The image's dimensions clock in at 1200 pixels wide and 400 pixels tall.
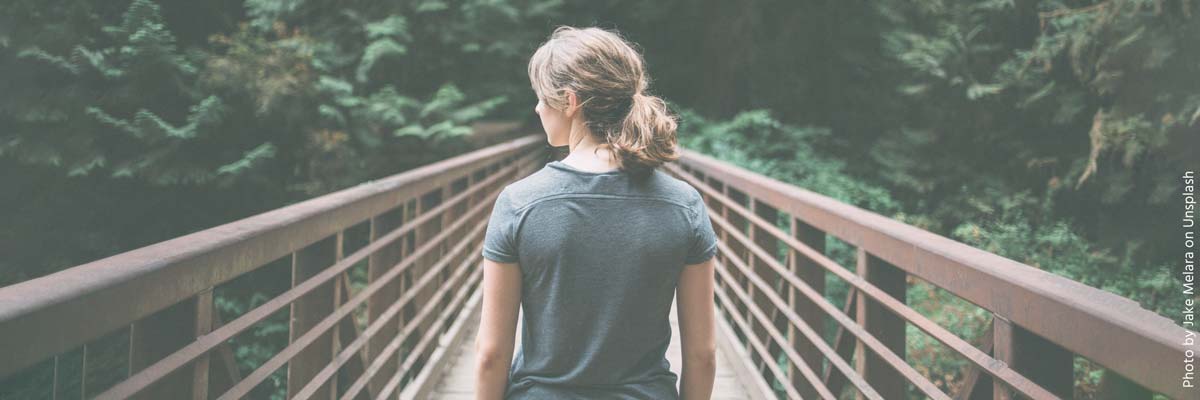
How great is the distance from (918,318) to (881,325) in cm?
46

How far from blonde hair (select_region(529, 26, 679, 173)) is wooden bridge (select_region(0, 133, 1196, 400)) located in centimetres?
45

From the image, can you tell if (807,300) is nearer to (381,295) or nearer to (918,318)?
(918,318)

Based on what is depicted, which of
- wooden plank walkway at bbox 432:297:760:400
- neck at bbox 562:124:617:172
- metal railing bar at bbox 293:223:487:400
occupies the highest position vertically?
neck at bbox 562:124:617:172

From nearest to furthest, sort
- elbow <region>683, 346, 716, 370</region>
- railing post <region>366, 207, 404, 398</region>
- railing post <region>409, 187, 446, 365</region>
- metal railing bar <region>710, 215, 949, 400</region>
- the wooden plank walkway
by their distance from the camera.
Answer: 1. elbow <region>683, 346, 716, 370</region>
2. metal railing bar <region>710, 215, 949, 400</region>
3. railing post <region>366, 207, 404, 398</region>
4. the wooden plank walkway
5. railing post <region>409, 187, 446, 365</region>

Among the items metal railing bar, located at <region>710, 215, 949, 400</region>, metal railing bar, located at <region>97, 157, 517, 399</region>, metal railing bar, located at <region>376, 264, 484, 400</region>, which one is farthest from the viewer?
metal railing bar, located at <region>376, 264, 484, 400</region>

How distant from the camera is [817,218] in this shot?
11.7ft

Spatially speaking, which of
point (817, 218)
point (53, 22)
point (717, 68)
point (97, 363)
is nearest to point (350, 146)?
point (53, 22)

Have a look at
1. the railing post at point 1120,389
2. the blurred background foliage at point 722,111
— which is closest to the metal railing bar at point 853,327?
the railing post at point 1120,389

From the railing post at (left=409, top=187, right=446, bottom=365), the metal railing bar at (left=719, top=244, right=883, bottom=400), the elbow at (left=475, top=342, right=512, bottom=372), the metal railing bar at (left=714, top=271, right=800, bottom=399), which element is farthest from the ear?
the railing post at (left=409, top=187, right=446, bottom=365)

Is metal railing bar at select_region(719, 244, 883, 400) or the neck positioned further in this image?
metal railing bar at select_region(719, 244, 883, 400)

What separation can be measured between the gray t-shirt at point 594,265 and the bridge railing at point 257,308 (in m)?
0.70

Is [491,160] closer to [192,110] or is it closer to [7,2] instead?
[192,110]

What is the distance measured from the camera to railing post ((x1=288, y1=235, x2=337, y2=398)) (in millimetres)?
2863

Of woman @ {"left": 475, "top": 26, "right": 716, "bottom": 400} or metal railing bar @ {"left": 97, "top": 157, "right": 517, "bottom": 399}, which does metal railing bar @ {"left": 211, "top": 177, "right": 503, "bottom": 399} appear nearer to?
metal railing bar @ {"left": 97, "top": 157, "right": 517, "bottom": 399}
